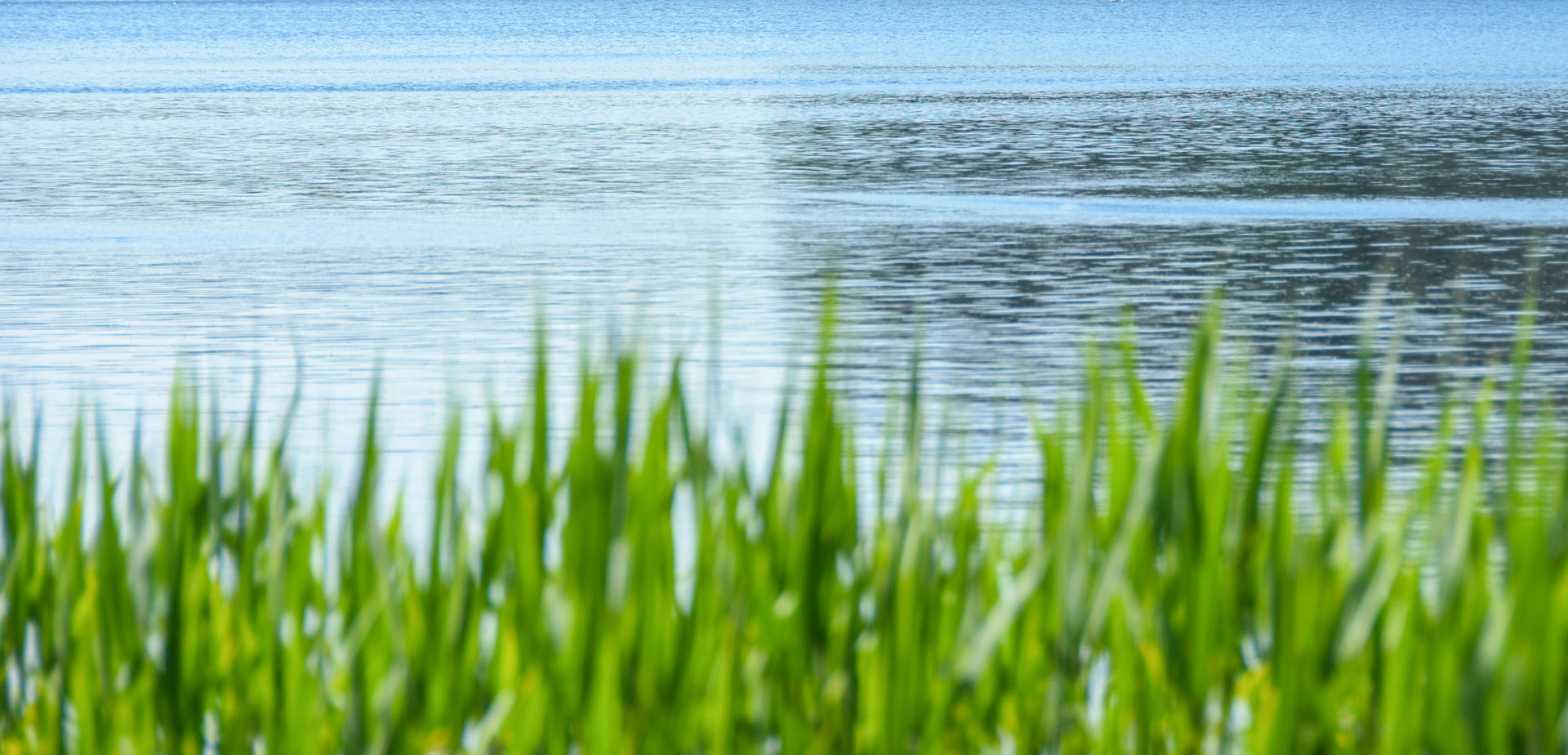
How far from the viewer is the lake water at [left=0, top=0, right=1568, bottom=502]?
11.6m

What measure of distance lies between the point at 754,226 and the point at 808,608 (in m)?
14.9

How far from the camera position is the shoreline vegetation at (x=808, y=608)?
11.0 feet

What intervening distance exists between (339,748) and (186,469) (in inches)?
23.8

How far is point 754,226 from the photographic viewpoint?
18453mm

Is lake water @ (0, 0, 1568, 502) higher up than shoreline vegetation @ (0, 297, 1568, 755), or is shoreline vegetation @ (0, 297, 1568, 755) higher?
shoreline vegetation @ (0, 297, 1568, 755)

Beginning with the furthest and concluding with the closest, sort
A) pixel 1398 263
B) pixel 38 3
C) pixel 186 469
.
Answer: pixel 38 3 → pixel 1398 263 → pixel 186 469

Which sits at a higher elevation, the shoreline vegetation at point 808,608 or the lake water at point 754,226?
the shoreline vegetation at point 808,608

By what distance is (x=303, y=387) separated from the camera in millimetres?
10992

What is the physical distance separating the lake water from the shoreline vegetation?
24 centimetres

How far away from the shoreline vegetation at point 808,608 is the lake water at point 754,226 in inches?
9.6

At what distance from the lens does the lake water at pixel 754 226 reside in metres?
11.6

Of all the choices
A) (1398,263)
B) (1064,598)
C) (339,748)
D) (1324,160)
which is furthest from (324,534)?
(1324,160)

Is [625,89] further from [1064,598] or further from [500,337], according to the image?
[1064,598]

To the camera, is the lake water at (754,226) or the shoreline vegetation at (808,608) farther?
the lake water at (754,226)
